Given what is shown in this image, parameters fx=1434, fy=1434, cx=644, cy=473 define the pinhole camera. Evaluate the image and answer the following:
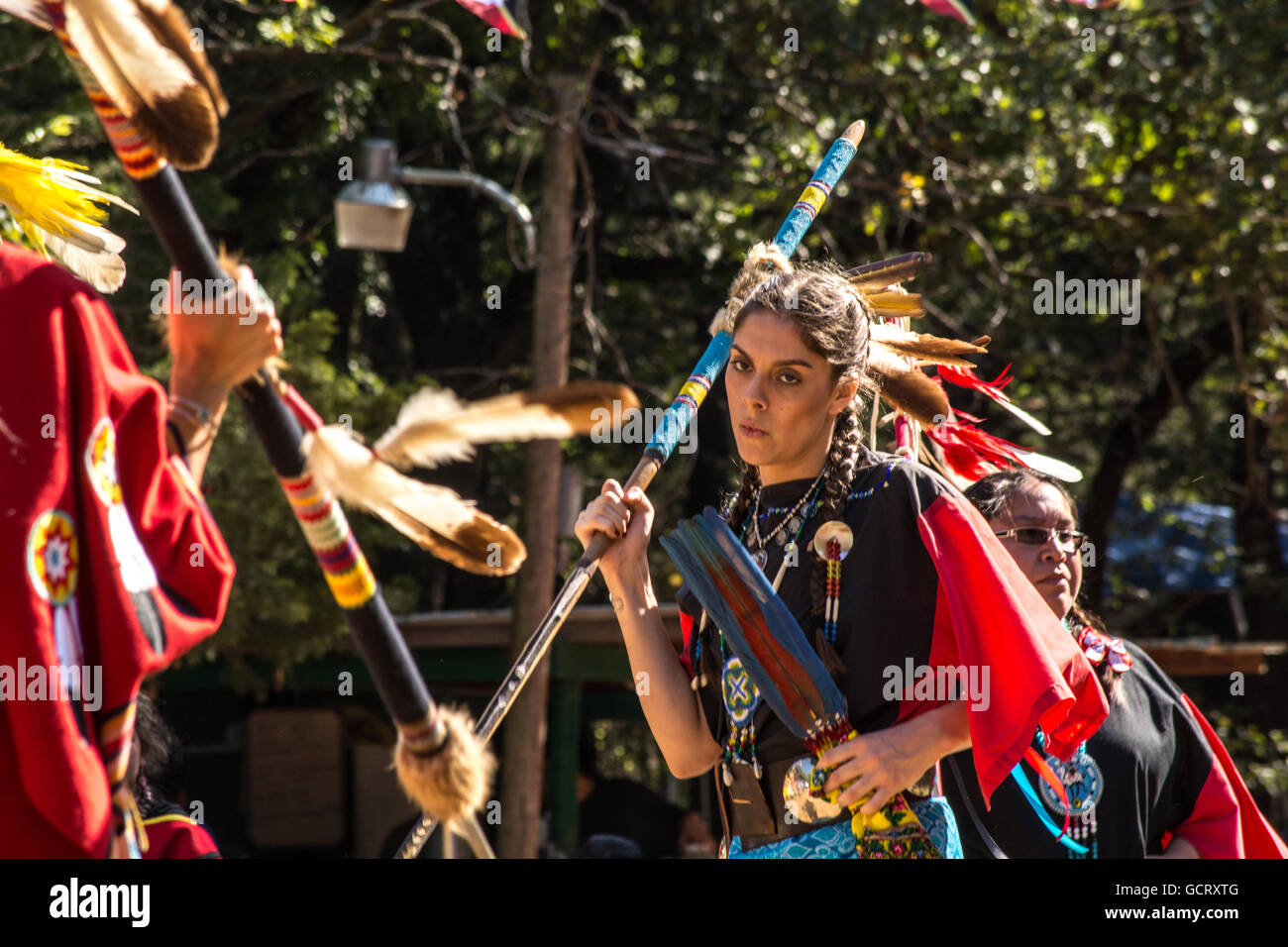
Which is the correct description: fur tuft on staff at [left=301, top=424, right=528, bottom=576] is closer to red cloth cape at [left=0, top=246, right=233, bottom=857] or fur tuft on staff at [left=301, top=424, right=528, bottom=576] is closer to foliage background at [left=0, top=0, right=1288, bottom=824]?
red cloth cape at [left=0, top=246, right=233, bottom=857]

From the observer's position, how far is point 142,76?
1645 mm

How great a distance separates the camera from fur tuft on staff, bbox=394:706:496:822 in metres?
1.93

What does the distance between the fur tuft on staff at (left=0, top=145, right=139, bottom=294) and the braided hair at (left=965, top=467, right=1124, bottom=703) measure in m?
1.90

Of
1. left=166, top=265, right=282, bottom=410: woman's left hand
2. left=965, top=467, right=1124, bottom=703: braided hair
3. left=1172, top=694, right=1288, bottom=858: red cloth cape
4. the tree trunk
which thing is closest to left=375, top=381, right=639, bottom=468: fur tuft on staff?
left=166, top=265, right=282, bottom=410: woman's left hand

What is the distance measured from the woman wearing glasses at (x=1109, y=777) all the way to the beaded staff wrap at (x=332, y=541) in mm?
1661

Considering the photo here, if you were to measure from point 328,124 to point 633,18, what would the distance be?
2056 millimetres

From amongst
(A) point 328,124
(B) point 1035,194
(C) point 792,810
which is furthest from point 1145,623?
(C) point 792,810

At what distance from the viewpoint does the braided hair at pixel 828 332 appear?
2.49 meters

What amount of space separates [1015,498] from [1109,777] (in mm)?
635

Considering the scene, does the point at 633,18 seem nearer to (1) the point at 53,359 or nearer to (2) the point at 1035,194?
(2) the point at 1035,194

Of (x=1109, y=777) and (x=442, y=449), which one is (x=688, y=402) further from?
(x=1109, y=777)

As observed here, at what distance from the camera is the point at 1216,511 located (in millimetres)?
13500

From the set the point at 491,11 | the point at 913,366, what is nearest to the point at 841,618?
the point at 913,366
